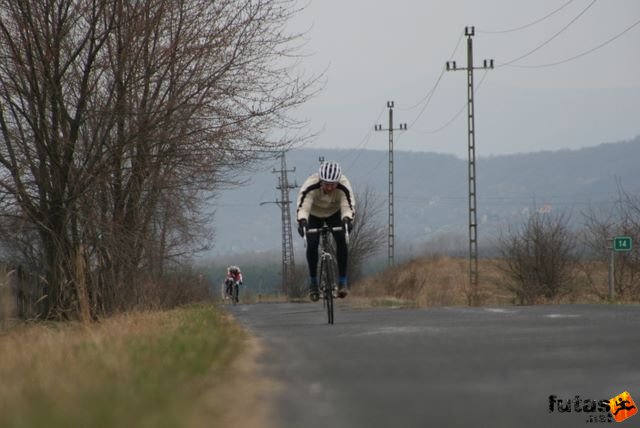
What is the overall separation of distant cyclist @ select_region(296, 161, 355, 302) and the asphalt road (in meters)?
2.15

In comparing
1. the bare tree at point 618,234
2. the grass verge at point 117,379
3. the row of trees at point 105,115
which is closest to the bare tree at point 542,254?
the bare tree at point 618,234

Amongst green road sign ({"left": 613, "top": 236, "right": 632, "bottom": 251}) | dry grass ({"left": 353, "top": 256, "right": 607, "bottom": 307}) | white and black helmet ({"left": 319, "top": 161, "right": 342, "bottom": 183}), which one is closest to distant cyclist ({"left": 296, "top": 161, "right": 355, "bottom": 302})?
white and black helmet ({"left": 319, "top": 161, "right": 342, "bottom": 183})

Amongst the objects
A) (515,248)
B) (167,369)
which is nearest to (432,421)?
(167,369)

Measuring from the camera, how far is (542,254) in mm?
36531

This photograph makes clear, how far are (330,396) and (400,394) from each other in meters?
0.43

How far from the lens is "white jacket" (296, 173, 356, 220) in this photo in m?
15.9

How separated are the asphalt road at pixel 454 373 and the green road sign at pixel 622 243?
38.5 ft

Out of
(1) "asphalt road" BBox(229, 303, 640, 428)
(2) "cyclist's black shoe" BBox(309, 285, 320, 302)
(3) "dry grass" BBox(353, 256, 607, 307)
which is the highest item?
(3) "dry grass" BBox(353, 256, 607, 307)

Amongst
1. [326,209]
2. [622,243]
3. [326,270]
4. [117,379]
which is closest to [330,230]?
[326,209]

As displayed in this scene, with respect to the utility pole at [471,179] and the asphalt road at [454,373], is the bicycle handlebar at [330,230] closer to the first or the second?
the asphalt road at [454,373]

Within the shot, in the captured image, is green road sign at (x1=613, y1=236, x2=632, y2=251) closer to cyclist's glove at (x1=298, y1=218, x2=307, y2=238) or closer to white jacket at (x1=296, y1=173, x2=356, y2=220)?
white jacket at (x1=296, y1=173, x2=356, y2=220)

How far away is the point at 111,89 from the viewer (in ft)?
63.4

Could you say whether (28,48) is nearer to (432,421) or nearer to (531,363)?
(531,363)

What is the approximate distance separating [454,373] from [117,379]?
2.54 meters
